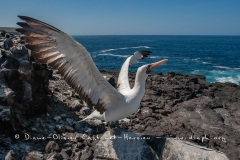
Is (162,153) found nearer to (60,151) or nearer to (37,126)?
(60,151)

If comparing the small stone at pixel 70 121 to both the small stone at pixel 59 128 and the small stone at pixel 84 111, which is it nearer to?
A: the small stone at pixel 59 128

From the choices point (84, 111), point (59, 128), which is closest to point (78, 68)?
point (59, 128)

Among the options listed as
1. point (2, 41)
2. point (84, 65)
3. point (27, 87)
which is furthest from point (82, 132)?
point (2, 41)

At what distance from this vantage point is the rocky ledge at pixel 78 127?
21.5 ft

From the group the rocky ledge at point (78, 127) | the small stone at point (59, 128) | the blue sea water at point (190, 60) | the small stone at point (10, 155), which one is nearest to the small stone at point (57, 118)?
the rocky ledge at point (78, 127)

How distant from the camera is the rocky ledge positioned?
655 centimetres

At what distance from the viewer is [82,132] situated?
7.96 meters

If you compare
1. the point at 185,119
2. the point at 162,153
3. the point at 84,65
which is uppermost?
the point at 84,65

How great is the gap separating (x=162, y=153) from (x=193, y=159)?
0.73m

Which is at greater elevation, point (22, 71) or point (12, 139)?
point (22, 71)

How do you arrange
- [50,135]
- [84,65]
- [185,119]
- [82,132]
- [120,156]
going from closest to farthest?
[84,65] → [120,156] → [50,135] → [82,132] → [185,119]

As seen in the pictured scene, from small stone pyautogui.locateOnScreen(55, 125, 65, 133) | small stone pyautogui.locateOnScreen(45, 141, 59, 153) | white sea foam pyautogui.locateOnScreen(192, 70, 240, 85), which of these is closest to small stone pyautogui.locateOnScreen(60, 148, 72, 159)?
small stone pyautogui.locateOnScreen(45, 141, 59, 153)

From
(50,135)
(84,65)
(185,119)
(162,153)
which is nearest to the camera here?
(84,65)

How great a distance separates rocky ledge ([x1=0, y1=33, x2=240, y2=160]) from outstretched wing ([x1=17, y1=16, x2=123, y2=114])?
4.46 feet
